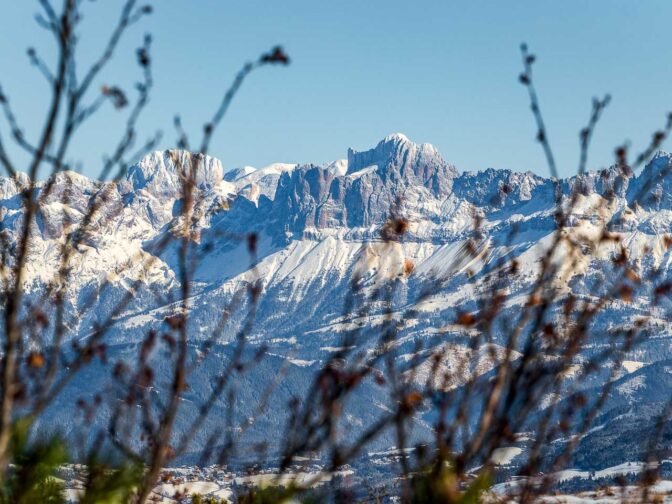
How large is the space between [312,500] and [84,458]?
2.19 meters

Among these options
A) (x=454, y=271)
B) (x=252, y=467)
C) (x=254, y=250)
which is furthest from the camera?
(x=252, y=467)

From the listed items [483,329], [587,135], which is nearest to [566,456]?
[483,329]

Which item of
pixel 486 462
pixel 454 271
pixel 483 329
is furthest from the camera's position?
pixel 483 329

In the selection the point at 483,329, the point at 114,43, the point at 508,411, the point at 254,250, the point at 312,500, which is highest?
the point at 114,43

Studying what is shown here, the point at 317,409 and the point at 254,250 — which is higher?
the point at 254,250

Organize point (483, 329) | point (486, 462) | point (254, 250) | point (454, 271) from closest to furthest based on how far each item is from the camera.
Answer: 1. point (486, 462)
2. point (454, 271)
3. point (483, 329)
4. point (254, 250)

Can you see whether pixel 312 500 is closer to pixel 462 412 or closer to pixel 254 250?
pixel 462 412

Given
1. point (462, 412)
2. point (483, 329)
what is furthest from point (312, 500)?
point (483, 329)

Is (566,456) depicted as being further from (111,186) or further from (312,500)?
(111,186)

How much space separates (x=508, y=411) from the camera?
6438 mm

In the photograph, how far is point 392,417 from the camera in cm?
655

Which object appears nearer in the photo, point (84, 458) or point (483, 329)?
point (483, 329)

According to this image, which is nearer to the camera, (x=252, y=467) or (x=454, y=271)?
(x=454, y=271)

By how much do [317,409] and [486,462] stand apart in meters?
1.41
